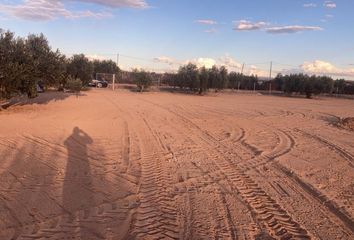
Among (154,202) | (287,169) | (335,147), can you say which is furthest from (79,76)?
(154,202)

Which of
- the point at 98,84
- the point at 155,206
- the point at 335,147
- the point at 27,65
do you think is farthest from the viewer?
the point at 98,84

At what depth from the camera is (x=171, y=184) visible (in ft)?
28.1

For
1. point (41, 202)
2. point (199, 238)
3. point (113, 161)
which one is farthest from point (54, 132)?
point (199, 238)

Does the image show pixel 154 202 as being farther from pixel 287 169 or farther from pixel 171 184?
pixel 287 169

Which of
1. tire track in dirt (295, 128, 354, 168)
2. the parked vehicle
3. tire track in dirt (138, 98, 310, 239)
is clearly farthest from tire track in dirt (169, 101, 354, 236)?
the parked vehicle

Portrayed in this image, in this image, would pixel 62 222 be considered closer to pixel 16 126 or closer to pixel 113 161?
pixel 113 161

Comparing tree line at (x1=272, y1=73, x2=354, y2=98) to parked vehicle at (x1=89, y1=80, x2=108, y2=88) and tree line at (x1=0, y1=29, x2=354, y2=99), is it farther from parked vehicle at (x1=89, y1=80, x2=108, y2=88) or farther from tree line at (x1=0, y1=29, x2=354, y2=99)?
parked vehicle at (x1=89, y1=80, x2=108, y2=88)

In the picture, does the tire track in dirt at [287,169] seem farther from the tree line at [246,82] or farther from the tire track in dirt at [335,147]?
the tree line at [246,82]

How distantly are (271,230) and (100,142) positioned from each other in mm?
8165

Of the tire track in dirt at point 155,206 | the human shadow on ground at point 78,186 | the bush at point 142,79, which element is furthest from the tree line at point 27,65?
the bush at point 142,79

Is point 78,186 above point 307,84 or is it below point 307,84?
below

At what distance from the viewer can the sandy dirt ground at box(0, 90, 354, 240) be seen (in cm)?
620

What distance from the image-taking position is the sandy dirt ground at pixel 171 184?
6195 millimetres

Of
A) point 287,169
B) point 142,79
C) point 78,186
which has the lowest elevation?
point 78,186
